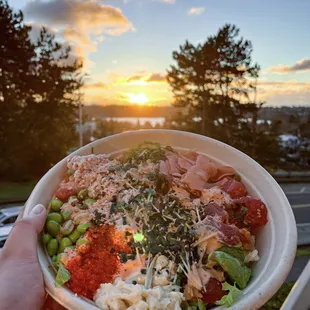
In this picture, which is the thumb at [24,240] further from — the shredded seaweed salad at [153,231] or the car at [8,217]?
the car at [8,217]

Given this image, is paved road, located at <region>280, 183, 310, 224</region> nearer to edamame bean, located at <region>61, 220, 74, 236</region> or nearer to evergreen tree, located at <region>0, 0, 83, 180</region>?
evergreen tree, located at <region>0, 0, 83, 180</region>

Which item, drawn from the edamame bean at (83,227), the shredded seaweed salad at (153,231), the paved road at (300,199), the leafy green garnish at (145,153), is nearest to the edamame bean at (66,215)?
the shredded seaweed salad at (153,231)

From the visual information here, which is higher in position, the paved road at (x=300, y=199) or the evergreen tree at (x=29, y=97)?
the evergreen tree at (x=29, y=97)

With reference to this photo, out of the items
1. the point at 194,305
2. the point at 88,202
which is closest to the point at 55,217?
the point at 88,202

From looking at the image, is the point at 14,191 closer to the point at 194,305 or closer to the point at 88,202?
the point at 88,202

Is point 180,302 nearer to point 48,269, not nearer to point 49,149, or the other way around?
point 48,269

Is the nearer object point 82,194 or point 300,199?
point 82,194
